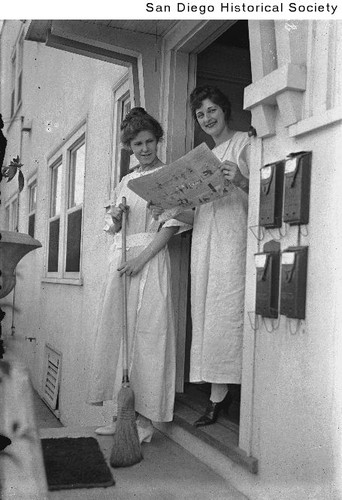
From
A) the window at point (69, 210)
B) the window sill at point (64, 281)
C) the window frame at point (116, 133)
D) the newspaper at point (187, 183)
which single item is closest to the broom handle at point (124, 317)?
the newspaper at point (187, 183)

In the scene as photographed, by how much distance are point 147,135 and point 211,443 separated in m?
1.63

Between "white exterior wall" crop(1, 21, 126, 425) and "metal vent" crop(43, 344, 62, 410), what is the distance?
0.54 ft

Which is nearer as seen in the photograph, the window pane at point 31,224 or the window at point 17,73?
the window pane at point 31,224

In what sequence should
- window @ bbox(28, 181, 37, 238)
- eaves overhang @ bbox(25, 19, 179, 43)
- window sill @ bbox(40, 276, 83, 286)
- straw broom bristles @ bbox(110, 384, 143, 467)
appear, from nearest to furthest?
straw broom bristles @ bbox(110, 384, 143, 467) < eaves overhang @ bbox(25, 19, 179, 43) < window sill @ bbox(40, 276, 83, 286) < window @ bbox(28, 181, 37, 238)

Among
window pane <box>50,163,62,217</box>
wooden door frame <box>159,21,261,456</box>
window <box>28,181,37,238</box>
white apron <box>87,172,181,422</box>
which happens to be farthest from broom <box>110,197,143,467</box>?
window <box>28,181,37,238</box>

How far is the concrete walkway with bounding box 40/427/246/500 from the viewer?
2.52 metres

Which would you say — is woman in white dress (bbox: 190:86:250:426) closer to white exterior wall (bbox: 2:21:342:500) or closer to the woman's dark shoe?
the woman's dark shoe

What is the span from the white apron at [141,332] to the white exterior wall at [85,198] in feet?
3.30

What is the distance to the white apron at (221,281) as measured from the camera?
2.83 meters

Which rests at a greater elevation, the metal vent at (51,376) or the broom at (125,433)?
the broom at (125,433)

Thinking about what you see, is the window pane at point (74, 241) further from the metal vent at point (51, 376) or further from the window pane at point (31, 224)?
the window pane at point (31, 224)

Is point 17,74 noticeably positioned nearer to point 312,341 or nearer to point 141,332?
point 141,332

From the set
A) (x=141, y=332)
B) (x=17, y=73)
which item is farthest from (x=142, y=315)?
(x=17, y=73)
